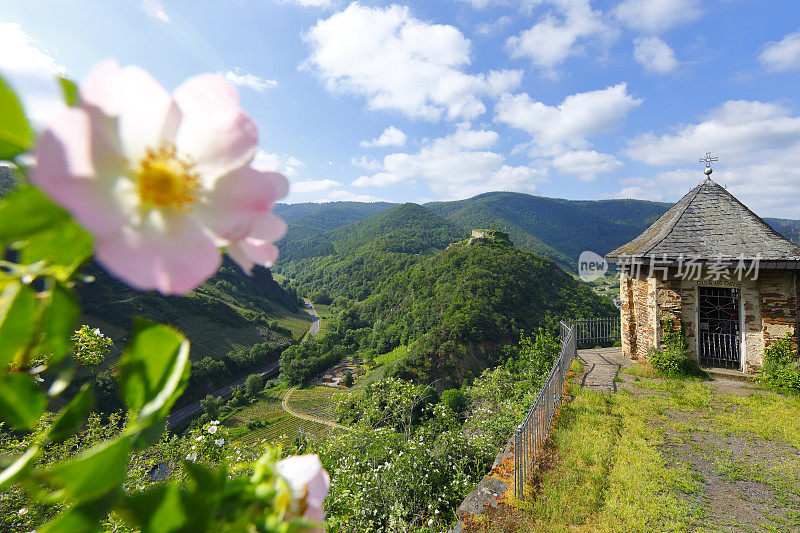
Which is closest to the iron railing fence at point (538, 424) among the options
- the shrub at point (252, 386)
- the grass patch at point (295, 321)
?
the shrub at point (252, 386)

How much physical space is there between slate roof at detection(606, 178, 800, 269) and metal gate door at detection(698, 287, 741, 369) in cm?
112

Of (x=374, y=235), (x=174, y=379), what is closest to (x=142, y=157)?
(x=174, y=379)

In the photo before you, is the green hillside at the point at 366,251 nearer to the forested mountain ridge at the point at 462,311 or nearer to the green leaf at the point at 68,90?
the forested mountain ridge at the point at 462,311

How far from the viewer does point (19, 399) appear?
0.38 meters

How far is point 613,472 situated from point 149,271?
6.70 meters

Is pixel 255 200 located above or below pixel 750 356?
above

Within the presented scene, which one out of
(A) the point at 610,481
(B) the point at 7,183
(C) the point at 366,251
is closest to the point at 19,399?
(A) the point at 610,481

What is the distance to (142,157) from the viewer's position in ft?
1.20

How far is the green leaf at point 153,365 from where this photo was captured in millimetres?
410

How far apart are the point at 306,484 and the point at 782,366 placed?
435 inches

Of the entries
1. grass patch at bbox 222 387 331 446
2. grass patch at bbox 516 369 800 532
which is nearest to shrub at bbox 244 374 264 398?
grass patch at bbox 222 387 331 446

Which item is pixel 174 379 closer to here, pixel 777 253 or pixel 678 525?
pixel 678 525

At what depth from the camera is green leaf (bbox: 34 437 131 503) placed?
0.34m

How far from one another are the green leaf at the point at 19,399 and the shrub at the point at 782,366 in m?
11.1
